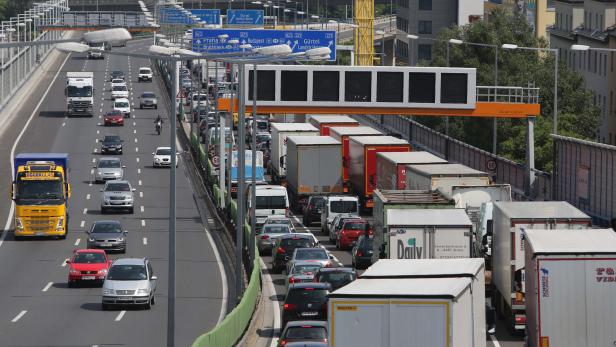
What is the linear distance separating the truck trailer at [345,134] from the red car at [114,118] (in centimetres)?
3669

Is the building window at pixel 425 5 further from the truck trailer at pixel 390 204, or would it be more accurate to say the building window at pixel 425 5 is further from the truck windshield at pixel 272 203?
the truck trailer at pixel 390 204

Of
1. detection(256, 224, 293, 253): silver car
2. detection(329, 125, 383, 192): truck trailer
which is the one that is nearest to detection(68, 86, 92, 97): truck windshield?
detection(329, 125, 383, 192): truck trailer

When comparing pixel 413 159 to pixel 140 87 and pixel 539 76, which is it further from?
pixel 140 87

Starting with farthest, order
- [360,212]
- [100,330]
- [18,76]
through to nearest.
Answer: [18,76], [360,212], [100,330]

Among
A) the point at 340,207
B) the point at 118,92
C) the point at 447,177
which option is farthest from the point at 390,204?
the point at 118,92

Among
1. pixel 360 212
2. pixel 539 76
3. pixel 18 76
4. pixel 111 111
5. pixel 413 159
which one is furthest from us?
pixel 18 76

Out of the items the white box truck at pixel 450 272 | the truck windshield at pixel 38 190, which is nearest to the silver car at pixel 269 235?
the truck windshield at pixel 38 190

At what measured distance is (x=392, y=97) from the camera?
75.5 meters

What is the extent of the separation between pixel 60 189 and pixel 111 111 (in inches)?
2241

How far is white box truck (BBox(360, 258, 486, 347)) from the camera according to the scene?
26516 millimetres

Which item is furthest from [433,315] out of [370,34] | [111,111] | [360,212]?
[370,34]

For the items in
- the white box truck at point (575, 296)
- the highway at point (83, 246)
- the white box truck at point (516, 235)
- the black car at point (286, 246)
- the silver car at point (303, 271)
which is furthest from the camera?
the black car at point (286, 246)

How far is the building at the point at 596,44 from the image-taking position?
117m

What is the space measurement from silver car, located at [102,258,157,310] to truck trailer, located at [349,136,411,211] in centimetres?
2541
